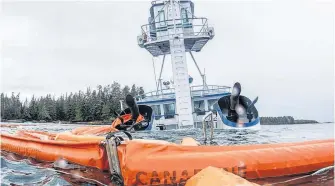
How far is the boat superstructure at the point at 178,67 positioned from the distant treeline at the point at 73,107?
37.1 m

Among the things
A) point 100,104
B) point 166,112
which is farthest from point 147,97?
point 100,104

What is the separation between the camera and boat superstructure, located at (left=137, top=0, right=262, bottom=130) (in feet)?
54.9

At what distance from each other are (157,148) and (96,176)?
1.03m

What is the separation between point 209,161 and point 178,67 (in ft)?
45.1

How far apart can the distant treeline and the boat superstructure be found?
122 feet

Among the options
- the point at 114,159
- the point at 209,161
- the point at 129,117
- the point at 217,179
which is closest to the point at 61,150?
the point at 114,159

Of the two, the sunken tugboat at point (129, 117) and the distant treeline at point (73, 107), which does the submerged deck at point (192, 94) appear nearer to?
the sunken tugboat at point (129, 117)

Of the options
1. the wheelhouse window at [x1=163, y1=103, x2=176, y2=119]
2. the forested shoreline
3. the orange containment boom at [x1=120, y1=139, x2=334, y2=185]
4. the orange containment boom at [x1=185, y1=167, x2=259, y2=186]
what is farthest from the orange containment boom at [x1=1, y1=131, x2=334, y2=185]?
the forested shoreline

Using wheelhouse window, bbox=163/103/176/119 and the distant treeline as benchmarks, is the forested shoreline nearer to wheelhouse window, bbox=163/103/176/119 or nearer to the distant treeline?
the distant treeline

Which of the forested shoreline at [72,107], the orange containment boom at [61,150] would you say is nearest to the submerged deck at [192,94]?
the orange containment boom at [61,150]

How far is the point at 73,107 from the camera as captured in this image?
6228cm

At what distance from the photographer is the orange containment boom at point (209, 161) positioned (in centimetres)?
340

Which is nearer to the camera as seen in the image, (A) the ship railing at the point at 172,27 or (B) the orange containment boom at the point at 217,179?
(B) the orange containment boom at the point at 217,179

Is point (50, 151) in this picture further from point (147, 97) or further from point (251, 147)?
point (147, 97)
